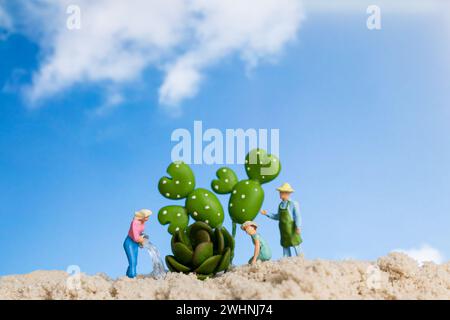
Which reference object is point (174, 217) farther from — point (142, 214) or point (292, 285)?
point (292, 285)

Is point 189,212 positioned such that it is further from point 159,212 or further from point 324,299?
point 324,299

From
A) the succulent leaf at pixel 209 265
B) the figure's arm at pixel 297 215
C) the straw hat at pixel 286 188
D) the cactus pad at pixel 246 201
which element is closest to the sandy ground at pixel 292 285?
the succulent leaf at pixel 209 265

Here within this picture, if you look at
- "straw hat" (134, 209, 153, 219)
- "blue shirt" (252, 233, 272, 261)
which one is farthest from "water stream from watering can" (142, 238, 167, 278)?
"blue shirt" (252, 233, 272, 261)

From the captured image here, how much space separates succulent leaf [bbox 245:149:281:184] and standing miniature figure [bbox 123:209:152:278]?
48.6 inches

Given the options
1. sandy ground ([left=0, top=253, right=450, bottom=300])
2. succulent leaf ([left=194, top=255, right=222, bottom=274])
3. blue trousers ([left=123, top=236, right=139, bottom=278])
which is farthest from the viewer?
blue trousers ([left=123, top=236, right=139, bottom=278])

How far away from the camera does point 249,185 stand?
195 inches

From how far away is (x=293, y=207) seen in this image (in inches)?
173

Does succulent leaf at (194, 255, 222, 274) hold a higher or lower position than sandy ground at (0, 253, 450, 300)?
higher

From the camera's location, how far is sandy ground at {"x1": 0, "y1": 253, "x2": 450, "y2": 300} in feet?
9.47

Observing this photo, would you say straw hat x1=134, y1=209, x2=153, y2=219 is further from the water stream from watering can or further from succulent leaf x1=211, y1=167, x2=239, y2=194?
succulent leaf x1=211, y1=167, x2=239, y2=194

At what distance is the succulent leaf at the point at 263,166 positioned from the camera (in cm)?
498

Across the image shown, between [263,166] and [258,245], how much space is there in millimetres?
957

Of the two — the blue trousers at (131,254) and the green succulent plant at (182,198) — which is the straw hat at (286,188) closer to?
the green succulent plant at (182,198)
